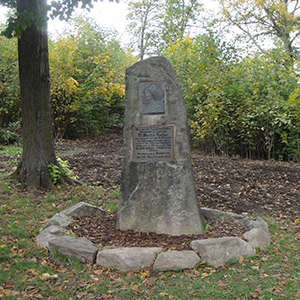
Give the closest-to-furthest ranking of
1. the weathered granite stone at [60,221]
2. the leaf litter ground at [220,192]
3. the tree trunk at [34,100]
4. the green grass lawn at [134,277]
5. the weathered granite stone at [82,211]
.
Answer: the green grass lawn at [134,277] → the leaf litter ground at [220,192] → the weathered granite stone at [60,221] → the weathered granite stone at [82,211] → the tree trunk at [34,100]

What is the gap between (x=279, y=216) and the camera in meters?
5.75

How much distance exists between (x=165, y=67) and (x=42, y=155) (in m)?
3.07

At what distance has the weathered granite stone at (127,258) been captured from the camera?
3768 mm

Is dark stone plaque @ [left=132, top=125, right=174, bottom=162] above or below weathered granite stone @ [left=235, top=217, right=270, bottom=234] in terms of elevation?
above

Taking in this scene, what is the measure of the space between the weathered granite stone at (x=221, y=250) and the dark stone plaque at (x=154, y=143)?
1374mm

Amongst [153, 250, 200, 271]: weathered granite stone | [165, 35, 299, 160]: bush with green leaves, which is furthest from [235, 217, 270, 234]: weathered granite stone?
[165, 35, 299, 160]: bush with green leaves

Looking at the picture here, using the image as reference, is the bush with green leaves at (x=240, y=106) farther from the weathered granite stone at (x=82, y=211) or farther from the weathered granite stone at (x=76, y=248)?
the weathered granite stone at (x=76, y=248)

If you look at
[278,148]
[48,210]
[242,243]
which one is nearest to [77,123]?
[278,148]

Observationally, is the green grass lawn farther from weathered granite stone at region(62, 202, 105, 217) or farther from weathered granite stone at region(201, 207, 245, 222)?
weathered granite stone at region(201, 207, 245, 222)

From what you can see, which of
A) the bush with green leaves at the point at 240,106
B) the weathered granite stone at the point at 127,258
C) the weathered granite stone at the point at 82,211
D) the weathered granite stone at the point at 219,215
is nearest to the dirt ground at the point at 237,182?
the weathered granite stone at the point at 219,215

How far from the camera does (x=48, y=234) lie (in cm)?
429

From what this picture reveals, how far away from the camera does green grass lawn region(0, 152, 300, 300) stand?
3203 mm

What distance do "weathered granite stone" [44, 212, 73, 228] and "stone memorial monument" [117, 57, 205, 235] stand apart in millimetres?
829

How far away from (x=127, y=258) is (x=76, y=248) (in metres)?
0.65
